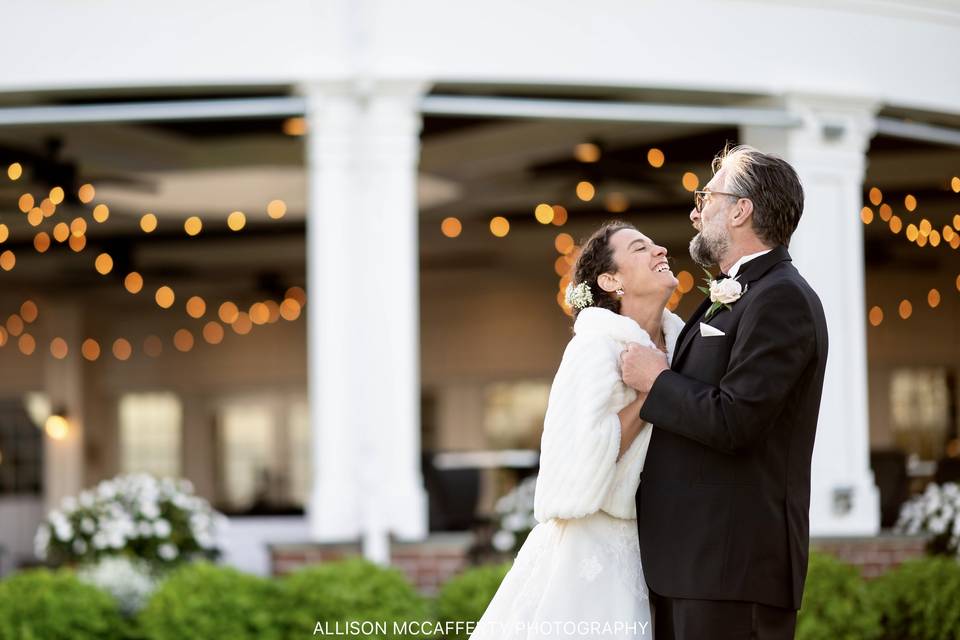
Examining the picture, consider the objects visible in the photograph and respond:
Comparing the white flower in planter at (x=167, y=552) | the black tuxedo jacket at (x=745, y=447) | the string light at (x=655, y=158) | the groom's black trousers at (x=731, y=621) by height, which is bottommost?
the white flower in planter at (x=167, y=552)

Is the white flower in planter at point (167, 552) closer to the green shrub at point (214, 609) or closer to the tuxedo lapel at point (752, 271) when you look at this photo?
the green shrub at point (214, 609)

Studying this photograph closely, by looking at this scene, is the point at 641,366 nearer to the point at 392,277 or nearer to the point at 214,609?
the point at 214,609

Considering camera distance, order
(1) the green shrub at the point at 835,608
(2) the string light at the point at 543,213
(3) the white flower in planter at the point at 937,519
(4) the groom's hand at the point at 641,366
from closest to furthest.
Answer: (4) the groom's hand at the point at 641,366, (1) the green shrub at the point at 835,608, (3) the white flower in planter at the point at 937,519, (2) the string light at the point at 543,213

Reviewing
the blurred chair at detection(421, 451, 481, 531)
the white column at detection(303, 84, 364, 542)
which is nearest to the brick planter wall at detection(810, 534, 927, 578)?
the white column at detection(303, 84, 364, 542)

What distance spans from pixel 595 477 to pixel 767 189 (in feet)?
2.91

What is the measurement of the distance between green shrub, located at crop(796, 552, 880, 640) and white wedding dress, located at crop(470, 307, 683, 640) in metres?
3.56

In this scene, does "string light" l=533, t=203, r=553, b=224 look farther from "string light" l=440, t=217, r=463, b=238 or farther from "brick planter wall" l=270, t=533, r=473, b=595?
"brick planter wall" l=270, t=533, r=473, b=595

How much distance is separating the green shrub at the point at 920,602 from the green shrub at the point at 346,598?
2.51 metres

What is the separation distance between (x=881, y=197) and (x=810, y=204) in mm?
5521

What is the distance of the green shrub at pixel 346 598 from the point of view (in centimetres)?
694

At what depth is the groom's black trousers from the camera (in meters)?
3.45

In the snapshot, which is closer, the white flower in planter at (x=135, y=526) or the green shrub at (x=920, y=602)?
the green shrub at (x=920, y=602)

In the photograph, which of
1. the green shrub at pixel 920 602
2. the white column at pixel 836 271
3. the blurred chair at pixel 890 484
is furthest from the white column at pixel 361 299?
the blurred chair at pixel 890 484

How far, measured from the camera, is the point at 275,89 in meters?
8.68
